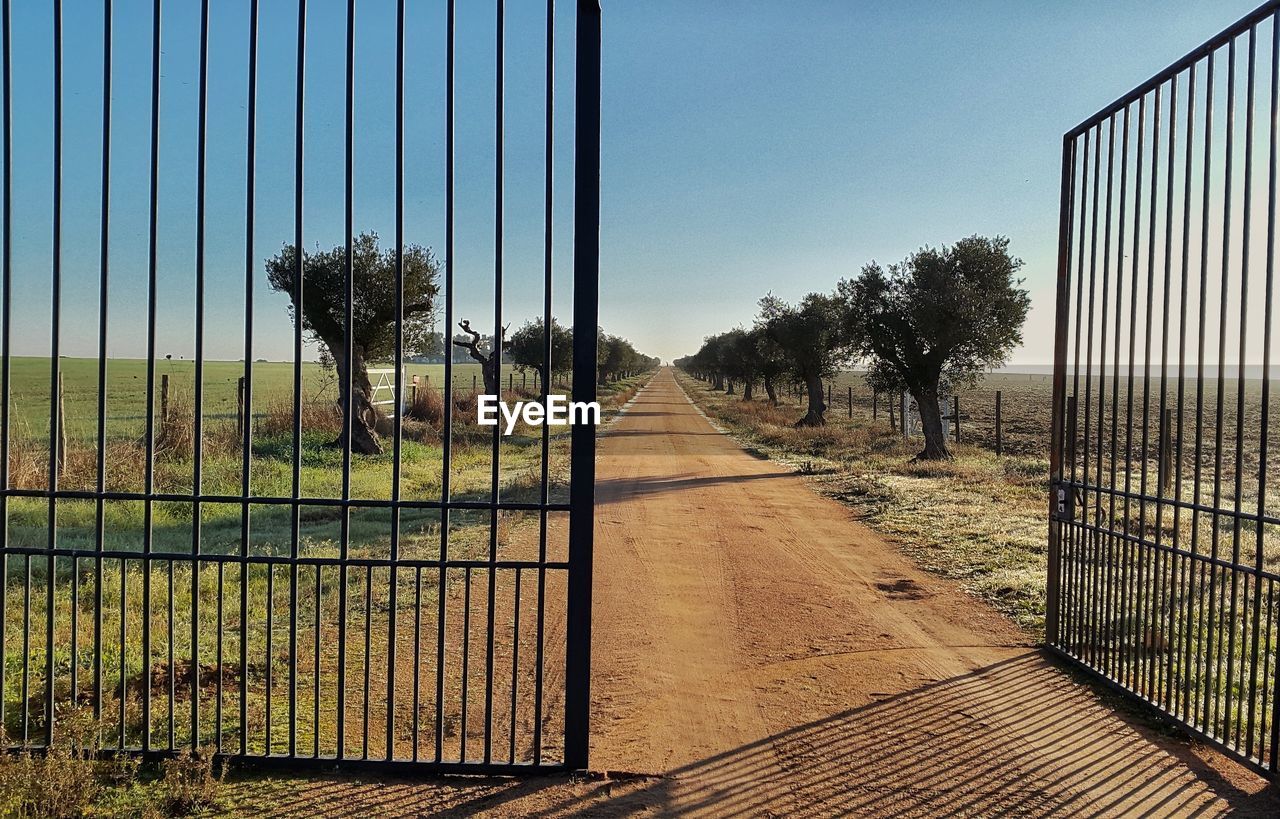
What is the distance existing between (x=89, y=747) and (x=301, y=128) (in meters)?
3.65

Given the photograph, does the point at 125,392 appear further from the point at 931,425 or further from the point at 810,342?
the point at 931,425

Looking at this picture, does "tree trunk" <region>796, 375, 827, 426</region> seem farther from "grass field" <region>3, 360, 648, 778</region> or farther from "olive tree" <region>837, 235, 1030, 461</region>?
"grass field" <region>3, 360, 648, 778</region>

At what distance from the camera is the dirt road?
4480 mm

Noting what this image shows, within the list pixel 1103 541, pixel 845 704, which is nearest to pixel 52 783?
pixel 845 704

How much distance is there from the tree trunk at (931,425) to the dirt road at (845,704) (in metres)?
12.8

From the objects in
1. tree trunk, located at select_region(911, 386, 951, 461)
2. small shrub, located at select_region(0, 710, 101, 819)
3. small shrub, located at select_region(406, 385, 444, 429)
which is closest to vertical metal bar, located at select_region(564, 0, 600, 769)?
small shrub, located at select_region(0, 710, 101, 819)

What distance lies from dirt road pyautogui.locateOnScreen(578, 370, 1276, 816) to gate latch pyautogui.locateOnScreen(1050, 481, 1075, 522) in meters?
1.21

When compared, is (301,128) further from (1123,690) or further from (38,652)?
(1123,690)

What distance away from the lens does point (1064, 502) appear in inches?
269

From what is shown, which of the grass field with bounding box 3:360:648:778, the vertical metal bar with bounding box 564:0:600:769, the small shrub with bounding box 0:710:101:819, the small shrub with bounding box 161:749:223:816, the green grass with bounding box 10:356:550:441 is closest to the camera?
the small shrub with bounding box 0:710:101:819

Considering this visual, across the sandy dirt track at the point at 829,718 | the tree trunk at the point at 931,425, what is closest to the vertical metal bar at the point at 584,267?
the sandy dirt track at the point at 829,718

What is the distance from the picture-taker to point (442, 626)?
4.52m

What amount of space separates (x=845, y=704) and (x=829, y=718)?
0.95 ft

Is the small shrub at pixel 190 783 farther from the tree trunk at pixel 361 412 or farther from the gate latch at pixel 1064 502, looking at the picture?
the tree trunk at pixel 361 412
